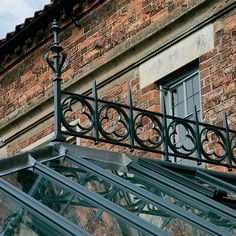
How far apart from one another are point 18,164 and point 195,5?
4.46 m

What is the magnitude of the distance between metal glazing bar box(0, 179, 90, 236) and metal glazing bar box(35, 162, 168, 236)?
334 mm

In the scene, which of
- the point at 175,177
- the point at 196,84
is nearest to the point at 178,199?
the point at 175,177

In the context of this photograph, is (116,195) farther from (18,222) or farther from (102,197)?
(18,222)

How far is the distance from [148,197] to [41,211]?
0.93m

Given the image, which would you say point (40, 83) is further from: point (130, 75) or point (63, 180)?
point (63, 180)

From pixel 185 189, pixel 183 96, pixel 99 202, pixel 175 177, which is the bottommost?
pixel 99 202

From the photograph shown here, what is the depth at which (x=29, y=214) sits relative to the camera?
6.30 metres

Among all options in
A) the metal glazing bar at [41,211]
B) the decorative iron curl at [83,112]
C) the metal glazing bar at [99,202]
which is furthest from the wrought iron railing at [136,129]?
the metal glazing bar at [41,211]

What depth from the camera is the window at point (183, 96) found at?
11.0m

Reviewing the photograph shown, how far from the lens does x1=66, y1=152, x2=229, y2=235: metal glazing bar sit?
637 cm

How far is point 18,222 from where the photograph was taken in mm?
6328

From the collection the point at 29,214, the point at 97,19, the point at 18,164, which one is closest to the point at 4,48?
the point at 97,19

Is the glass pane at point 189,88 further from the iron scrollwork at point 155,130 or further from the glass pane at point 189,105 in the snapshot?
the iron scrollwork at point 155,130

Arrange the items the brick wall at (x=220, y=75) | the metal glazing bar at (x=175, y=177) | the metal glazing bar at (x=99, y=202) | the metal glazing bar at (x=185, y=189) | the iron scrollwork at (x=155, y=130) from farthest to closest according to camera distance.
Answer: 1. the brick wall at (x=220, y=75)
2. the iron scrollwork at (x=155, y=130)
3. the metal glazing bar at (x=175, y=177)
4. the metal glazing bar at (x=185, y=189)
5. the metal glazing bar at (x=99, y=202)
